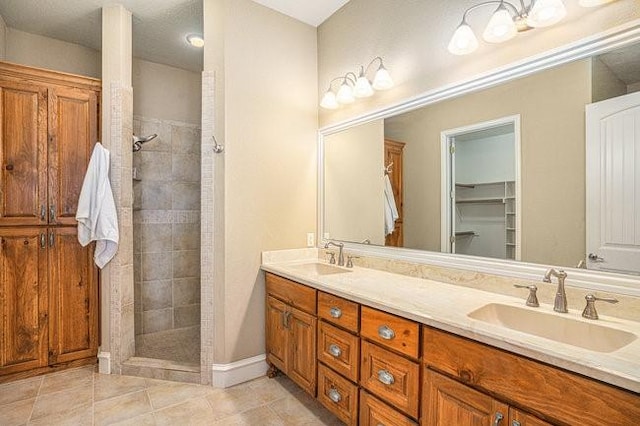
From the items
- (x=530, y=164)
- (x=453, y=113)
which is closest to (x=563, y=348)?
(x=530, y=164)

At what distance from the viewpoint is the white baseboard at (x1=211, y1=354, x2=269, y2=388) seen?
228 cm

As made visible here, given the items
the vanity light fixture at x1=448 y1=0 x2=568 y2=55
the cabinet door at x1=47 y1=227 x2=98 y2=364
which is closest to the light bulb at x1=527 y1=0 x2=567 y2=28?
the vanity light fixture at x1=448 y1=0 x2=568 y2=55

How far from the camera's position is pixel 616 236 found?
4.10ft

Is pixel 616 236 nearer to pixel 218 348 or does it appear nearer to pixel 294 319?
pixel 294 319

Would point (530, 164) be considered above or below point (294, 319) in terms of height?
above

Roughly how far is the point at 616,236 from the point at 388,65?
1.57 meters

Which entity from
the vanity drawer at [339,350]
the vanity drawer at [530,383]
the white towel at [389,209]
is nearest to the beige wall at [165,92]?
the white towel at [389,209]

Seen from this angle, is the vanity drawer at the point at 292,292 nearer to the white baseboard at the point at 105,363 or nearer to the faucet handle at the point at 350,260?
the faucet handle at the point at 350,260

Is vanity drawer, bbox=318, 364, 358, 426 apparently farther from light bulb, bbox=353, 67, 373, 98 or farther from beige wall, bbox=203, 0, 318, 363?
light bulb, bbox=353, 67, 373, 98

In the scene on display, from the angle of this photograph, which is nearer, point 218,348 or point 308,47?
point 218,348

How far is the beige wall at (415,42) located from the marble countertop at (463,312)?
3.71 ft

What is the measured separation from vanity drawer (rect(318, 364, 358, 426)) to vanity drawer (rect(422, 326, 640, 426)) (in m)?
0.57

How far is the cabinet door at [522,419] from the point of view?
3.18 ft

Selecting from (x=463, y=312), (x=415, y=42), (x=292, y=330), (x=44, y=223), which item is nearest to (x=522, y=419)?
(x=463, y=312)
